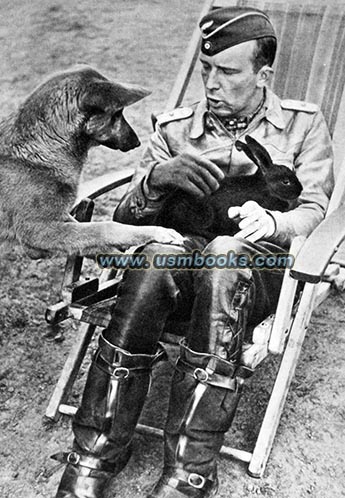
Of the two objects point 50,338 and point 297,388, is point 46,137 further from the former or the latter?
point 297,388

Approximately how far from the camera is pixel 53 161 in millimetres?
2453

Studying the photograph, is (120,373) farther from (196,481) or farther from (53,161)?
(53,161)

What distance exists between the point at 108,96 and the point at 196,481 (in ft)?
4.19

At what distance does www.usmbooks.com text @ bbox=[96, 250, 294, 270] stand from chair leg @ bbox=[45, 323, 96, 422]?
411 mm

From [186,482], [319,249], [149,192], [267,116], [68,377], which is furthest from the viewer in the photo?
[68,377]

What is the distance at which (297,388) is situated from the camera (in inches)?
113

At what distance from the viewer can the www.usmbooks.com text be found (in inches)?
87.3

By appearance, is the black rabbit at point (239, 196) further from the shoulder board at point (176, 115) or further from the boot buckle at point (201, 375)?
the boot buckle at point (201, 375)

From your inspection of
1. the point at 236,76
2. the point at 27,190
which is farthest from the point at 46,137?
the point at 236,76

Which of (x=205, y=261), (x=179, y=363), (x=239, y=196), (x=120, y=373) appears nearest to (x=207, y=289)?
(x=205, y=261)

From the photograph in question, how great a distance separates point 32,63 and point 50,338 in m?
3.18

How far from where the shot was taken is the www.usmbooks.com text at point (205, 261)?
2.22m

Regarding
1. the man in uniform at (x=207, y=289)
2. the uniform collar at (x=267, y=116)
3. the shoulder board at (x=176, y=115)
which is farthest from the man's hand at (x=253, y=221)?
the shoulder board at (x=176, y=115)

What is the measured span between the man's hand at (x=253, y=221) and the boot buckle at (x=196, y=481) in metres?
0.79
